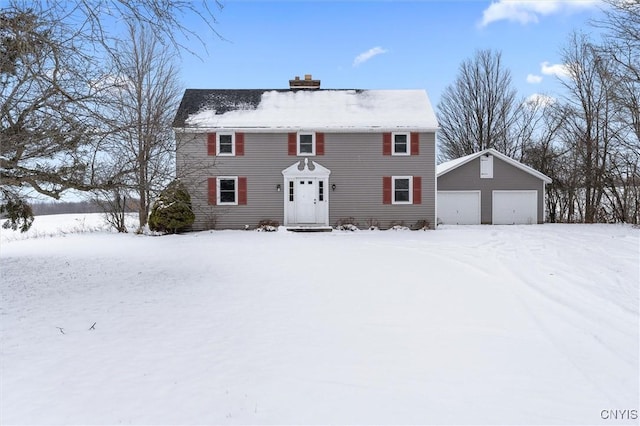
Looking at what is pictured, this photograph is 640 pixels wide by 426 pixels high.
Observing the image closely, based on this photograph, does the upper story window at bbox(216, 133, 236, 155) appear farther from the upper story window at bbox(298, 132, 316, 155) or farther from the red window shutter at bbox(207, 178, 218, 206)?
the upper story window at bbox(298, 132, 316, 155)

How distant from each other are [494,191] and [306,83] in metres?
11.1

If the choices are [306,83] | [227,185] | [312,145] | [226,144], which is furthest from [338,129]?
[227,185]

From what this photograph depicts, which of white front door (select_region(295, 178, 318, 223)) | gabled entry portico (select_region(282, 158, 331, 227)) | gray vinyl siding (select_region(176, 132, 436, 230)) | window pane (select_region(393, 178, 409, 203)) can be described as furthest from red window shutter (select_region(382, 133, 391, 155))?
white front door (select_region(295, 178, 318, 223))

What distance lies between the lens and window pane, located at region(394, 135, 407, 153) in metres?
17.3

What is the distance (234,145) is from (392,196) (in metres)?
7.31

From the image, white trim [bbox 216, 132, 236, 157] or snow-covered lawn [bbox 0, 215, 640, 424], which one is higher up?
white trim [bbox 216, 132, 236, 157]

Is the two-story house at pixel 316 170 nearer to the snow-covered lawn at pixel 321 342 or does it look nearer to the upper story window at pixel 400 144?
the upper story window at pixel 400 144

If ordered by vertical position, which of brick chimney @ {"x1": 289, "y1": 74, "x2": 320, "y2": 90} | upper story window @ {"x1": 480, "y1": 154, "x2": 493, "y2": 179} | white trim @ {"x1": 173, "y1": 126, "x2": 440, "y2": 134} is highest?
brick chimney @ {"x1": 289, "y1": 74, "x2": 320, "y2": 90}

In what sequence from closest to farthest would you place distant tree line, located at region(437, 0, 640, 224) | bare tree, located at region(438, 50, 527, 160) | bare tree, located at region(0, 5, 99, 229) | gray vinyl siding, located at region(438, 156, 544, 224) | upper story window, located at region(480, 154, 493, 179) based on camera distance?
bare tree, located at region(0, 5, 99, 229)
distant tree line, located at region(437, 0, 640, 224)
upper story window, located at region(480, 154, 493, 179)
gray vinyl siding, located at region(438, 156, 544, 224)
bare tree, located at region(438, 50, 527, 160)

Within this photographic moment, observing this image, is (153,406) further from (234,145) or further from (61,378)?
(234,145)

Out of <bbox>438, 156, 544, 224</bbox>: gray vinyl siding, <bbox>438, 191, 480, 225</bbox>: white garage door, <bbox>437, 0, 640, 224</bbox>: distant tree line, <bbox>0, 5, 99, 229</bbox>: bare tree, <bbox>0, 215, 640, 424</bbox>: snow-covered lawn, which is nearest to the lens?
<bbox>0, 215, 640, 424</bbox>: snow-covered lawn

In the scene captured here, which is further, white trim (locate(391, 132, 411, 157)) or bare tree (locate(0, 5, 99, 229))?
white trim (locate(391, 132, 411, 157))

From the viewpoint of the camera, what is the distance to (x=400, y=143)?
683 inches

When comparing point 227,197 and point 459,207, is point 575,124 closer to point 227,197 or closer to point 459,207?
point 459,207
